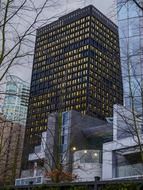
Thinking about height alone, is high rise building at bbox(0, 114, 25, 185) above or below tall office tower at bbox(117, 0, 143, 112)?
below

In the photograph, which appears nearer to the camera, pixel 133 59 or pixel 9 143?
pixel 133 59

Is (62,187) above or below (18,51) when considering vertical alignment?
below

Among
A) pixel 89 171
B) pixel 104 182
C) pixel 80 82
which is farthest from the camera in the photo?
pixel 80 82

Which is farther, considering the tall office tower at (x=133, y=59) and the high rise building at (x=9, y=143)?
the high rise building at (x=9, y=143)

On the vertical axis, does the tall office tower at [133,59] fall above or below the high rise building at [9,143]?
above

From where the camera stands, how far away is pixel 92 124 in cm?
6638

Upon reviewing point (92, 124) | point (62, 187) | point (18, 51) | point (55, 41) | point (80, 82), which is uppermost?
point (80, 82)

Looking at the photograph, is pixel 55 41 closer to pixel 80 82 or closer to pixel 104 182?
pixel 104 182

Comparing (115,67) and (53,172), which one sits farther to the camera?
(53,172)

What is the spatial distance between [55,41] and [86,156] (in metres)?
17.3

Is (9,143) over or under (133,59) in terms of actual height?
under

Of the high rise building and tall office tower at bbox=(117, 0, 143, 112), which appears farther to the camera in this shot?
the high rise building

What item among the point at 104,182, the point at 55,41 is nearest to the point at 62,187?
the point at 104,182

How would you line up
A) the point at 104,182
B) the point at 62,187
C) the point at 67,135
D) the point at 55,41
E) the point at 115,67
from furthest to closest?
the point at 67,135
the point at 55,41
the point at 115,67
the point at 62,187
the point at 104,182
